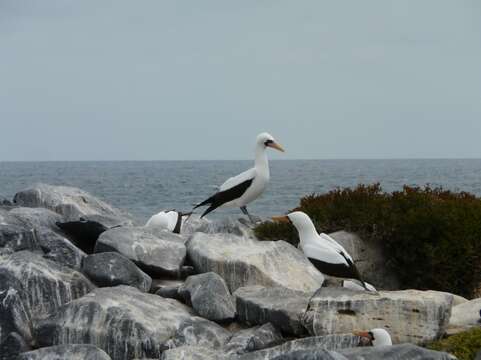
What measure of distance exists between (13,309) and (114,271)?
133cm

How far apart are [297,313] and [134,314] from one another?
5.62 ft

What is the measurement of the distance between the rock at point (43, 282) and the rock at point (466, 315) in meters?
4.17

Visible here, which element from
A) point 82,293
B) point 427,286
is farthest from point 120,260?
point 427,286

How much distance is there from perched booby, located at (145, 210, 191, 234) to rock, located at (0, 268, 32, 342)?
4036 millimetres

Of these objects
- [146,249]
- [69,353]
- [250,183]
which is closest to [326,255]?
[146,249]

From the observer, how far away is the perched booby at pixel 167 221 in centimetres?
1317

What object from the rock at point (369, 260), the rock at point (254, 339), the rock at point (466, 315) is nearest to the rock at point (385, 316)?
the rock at point (254, 339)

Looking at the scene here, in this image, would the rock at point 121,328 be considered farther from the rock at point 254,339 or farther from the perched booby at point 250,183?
the perched booby at point 250,183

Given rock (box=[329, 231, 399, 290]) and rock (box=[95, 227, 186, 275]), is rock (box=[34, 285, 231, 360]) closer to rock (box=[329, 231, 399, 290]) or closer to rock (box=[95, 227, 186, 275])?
rock (box=[95, 227, 186, 275])

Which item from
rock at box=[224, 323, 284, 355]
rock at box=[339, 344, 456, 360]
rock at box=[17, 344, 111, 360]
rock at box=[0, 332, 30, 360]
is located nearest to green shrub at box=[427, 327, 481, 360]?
rock at box=[339, 344, 456, 360]

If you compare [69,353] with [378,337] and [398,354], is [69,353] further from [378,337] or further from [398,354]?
[398,354]

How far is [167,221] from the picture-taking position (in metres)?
13.2

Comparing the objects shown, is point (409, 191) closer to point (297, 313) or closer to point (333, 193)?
point (333, 193)

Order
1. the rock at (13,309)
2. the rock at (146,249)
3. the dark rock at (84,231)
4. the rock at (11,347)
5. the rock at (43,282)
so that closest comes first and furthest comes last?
the rock at (11,347) < the rock at (13,309) < the rock at (43,282) < the rock at (146,249) < the dark rock at (84,231)
